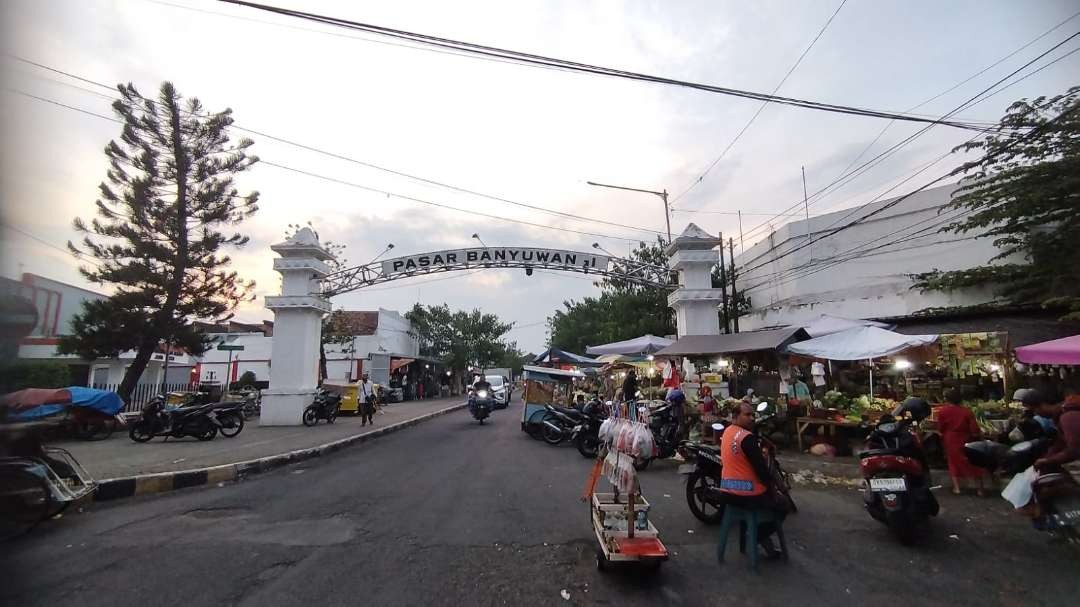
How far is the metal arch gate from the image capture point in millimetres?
15508

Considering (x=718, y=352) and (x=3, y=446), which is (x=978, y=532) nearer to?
(x=718, y=352)

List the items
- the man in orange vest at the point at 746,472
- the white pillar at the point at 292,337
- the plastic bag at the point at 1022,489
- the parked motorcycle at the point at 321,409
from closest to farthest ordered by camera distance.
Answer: the man in orange vest at the point at 746,472 < the plastic bag at the point at 1022,489 < the white pillar at the point at 292,337 < the parked motorcycle at the point at 321,409

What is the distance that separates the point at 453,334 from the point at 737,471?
41.3 meters

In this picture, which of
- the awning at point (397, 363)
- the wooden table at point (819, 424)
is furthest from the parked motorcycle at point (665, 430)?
the awning at point (397, 363)

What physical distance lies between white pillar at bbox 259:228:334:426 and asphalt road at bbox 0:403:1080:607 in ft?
25.0

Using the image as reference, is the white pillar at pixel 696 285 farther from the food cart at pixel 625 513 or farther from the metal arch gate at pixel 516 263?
the food cart at pixel 625 513

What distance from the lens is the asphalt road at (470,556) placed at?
342 cm

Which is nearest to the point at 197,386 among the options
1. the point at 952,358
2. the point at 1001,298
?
the point at 952,358

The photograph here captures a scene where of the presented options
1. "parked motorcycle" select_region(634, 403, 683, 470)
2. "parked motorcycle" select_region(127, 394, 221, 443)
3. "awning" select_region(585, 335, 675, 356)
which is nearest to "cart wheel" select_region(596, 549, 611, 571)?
"parked motorcycle" select_region(634, 403, 683, 470)

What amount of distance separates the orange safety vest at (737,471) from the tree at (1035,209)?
462 inches

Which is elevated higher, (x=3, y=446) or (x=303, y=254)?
(x=303, y=254)

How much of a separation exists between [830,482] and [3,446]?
865cm

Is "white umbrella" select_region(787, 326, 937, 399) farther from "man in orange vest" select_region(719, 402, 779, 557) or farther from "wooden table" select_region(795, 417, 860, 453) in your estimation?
"man in orange vest" select_region(719, 402, 779, 557)

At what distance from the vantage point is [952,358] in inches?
459
